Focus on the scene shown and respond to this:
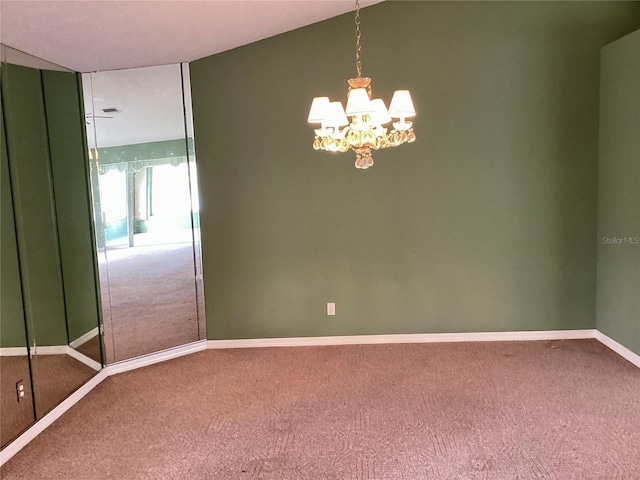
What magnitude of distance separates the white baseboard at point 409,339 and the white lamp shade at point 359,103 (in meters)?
2.58

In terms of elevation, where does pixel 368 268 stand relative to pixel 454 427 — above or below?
above

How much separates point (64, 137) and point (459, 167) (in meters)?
3.19

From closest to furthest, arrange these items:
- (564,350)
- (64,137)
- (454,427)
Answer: (454,427) < (64,137) < (564,350)

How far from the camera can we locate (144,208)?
4047mm

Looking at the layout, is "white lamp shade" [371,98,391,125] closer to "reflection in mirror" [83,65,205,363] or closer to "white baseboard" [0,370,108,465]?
"reflection in mirror" [83,65,205,363]

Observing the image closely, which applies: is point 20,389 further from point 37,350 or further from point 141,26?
point 141,26

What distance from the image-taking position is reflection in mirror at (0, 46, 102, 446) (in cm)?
300

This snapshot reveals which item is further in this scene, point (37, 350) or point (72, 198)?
point (72, 198)

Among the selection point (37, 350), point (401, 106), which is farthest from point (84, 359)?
point (401, 106)

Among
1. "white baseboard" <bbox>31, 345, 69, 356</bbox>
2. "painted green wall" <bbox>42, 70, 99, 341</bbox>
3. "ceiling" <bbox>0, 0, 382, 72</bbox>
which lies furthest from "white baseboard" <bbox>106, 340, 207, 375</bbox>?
"ceiling" <bbox>0, 0, 382, 72</bbox>

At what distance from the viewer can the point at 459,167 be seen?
4.33 m

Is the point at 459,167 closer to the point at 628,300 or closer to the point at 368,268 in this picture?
the point at 368,268

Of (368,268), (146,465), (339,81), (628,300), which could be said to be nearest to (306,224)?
(368,268)

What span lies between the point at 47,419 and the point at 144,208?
5.54 ft
